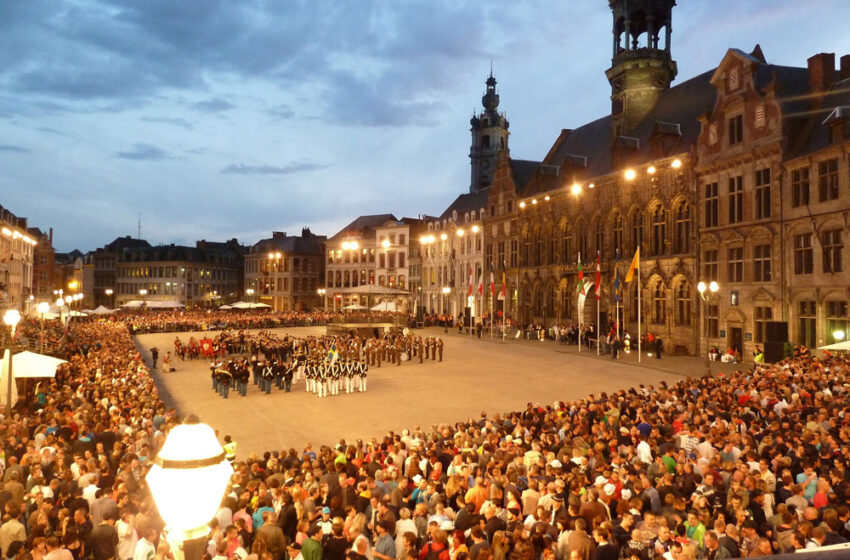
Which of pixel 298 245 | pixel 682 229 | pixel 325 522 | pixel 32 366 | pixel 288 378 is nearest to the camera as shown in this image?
pixel 325 522

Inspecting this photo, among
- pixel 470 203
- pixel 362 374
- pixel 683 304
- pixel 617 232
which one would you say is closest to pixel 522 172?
pixel 470 203

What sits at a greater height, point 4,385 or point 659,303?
point 659,303

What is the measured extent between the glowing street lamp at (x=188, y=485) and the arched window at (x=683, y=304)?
126 ft

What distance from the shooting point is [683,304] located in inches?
1501

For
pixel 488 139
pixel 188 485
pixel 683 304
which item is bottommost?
pixel 188 485

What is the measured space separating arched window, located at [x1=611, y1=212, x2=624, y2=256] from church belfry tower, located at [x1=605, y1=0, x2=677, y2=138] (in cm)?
746

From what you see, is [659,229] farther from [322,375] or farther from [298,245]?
[298,245]

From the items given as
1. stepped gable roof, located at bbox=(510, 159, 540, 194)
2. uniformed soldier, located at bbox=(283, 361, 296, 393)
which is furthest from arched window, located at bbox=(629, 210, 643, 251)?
uniformed soldier, located at bbox=(283, 361, 296, 393)

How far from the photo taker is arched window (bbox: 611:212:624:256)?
44.2m

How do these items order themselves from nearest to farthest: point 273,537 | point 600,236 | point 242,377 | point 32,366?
point 273,537 < point 32,366 < point 242,377 < point 600,236

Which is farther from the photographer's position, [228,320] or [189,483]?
[228,320]

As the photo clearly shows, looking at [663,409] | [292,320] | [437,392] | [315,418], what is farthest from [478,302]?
[663,409]

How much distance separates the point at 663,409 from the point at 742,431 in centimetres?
232

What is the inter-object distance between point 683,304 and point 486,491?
32.8 metres
